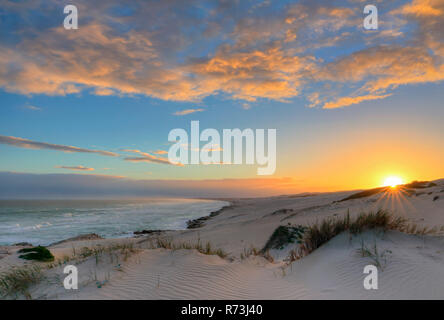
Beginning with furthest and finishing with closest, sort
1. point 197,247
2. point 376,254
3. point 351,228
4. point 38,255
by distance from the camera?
1. point 38,255
2. point 197,247
3. point 351,228
4. point 376,254

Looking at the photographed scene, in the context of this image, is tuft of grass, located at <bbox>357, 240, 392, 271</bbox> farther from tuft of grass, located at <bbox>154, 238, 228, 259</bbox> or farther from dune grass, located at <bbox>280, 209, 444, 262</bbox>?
tuft of grass, located at <bbox>154, 238, 228, 259</bbox>

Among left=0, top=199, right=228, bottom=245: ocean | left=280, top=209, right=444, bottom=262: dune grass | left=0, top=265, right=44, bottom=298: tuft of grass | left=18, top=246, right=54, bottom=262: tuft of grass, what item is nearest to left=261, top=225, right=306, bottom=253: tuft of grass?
left=280, top=209, right=444, bottom=262: dune grass

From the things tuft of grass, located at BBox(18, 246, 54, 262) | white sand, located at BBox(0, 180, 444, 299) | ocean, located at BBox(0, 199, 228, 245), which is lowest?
ocean, located at BBox(0, 199, 228, 245)

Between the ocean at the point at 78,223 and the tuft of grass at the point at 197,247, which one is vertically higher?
the tuft of grass at the point at 197,247

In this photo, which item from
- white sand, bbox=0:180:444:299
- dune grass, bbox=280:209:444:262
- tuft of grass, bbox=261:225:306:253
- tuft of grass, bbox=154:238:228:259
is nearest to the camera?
white sand, bbox=0:180:444:299

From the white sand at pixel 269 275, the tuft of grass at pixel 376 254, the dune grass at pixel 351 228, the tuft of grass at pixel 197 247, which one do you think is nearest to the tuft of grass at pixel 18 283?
the white sand at pixel 269 275

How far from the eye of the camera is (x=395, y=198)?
16.0m

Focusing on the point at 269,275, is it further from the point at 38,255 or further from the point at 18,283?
the point at 38,255

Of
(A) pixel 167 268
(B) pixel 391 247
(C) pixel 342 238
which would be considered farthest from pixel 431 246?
(A) pixel 167 268

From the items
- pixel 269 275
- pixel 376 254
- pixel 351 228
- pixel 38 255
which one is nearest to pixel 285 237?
pixel 351 228

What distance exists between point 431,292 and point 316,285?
1678 mm

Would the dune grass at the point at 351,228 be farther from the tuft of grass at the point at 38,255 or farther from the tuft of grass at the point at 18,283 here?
the tuft of grass at the point at 38,255
